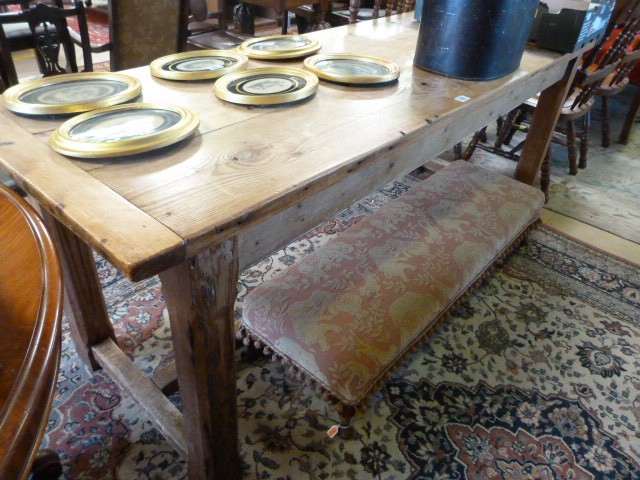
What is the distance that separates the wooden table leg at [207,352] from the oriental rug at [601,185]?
1.92 metres

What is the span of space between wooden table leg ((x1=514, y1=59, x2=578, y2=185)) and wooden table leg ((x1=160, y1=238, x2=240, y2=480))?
1.55m

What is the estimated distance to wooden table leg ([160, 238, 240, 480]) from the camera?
67cm

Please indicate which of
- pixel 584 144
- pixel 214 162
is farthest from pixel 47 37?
pixel 584 144

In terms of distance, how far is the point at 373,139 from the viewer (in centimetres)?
85

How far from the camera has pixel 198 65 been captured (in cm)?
114

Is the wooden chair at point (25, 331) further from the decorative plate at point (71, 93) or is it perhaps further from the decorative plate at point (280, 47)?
→ the decorative plate at point (280, 47)

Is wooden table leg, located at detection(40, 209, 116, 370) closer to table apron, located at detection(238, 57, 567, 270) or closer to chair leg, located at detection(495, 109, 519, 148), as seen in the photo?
table apron, located at detection(238, 57, 567, 270)

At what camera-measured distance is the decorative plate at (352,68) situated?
1.09 m

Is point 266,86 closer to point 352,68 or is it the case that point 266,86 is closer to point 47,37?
point 352,68

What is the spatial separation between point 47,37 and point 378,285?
6.39 feet

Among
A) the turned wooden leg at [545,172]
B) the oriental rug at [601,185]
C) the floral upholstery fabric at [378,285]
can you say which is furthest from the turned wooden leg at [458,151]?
the floral upholstery fabric at [378,285]

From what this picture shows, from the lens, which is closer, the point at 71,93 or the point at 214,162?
the point at 214,162

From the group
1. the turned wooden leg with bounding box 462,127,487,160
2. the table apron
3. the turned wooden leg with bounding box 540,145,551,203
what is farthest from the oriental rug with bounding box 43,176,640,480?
the turned wooden leg with bounding box 462,127,487,160

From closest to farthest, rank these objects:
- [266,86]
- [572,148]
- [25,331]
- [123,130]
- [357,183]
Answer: [25,331] < [123,130] < [357,183] < [266,86] < [572,148]
